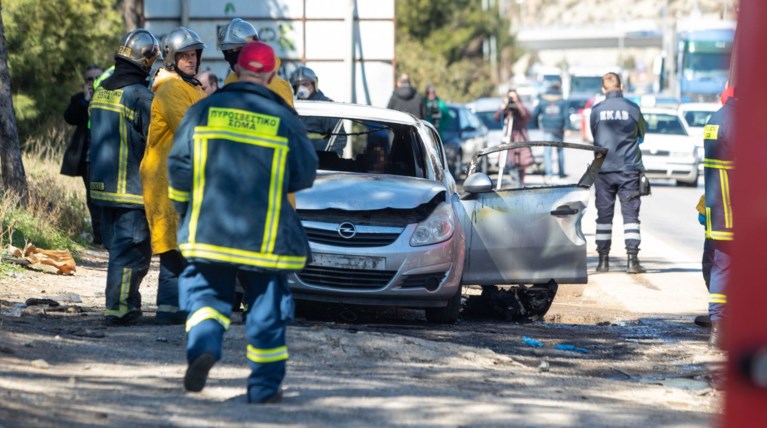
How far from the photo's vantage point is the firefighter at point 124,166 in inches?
336

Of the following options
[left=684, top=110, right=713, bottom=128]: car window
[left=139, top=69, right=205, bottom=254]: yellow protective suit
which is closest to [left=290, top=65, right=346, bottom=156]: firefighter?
[left=139, top=69, right=205, bottom=254]: yellow protective suit

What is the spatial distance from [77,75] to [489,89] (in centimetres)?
5103

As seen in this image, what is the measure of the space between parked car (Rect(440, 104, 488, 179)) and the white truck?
10.5 ft

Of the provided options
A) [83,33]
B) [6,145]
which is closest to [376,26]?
[83,33]

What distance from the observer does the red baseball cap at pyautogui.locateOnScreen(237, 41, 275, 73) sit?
6.21 m

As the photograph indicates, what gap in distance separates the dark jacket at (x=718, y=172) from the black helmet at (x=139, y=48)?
3.55m

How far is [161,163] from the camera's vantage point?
8180mm

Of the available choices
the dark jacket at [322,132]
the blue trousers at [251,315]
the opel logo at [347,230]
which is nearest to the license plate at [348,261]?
the opel logo at [347,230]

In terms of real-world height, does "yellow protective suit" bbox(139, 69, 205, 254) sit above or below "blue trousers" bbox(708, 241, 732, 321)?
above

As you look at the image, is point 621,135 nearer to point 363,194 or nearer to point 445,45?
point 363,194

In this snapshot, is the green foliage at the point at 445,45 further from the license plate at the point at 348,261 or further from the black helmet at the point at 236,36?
the license plate at the point at 348,261

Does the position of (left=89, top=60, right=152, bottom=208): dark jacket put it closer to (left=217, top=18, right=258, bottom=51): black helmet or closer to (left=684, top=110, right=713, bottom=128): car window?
(left=217, top=18, right=258, bottom=51): black helmet

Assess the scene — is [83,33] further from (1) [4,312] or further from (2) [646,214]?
(1) [4,312]

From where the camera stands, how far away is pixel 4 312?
8844 millimetres
